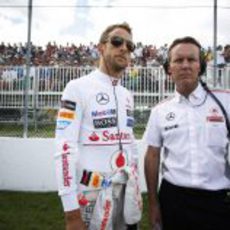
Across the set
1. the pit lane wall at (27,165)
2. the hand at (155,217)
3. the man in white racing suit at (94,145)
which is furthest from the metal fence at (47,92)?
the man in white racing suit at (94,145)

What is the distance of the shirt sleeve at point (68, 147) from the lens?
2723 millimetres

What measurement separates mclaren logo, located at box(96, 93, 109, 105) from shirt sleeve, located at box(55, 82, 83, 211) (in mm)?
124

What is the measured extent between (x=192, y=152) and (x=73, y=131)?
0.70 m

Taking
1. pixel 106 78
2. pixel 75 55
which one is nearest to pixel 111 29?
pixel 106 78

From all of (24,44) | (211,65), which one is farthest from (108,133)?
(24,44)

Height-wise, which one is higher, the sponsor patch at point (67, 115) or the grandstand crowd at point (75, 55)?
the grandstand crowd at point (75, 55)

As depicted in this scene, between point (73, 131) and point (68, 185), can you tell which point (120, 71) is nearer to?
point (73, 131)

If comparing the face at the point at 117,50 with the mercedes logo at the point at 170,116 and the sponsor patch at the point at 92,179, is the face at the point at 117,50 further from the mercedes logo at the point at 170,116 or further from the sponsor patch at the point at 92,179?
the sponsor patch at the point at 92,179

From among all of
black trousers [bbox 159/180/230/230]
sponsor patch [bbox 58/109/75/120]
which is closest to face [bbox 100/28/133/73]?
sponsor patch [bbox 58/109/75/120]

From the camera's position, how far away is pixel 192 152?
2.93 meters

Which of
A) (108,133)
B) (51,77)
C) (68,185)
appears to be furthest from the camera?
(51,77)

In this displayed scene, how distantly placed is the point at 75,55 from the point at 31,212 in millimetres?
3086

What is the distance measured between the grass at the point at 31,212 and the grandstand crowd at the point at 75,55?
2020mm

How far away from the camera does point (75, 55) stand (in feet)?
28.6
